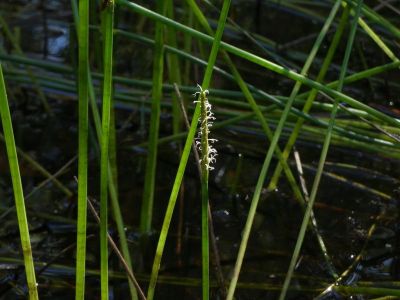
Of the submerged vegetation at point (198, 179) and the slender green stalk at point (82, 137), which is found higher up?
the slender green stalk at point (82, 137)

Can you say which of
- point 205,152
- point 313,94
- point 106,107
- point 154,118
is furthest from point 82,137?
point 313,94

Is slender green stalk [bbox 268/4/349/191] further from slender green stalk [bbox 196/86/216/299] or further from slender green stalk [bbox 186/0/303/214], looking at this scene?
slender green stalk [bbox 196/86/216/299]

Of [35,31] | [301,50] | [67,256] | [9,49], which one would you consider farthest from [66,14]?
[67,256]

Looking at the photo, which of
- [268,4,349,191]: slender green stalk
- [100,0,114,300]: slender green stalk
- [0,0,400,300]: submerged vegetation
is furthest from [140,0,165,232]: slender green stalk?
[100,0,114,300]: slender green stalk

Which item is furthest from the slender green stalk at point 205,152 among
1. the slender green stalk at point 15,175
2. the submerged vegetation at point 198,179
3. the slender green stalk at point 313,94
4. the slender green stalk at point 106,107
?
the slender green stalk at point 313,94

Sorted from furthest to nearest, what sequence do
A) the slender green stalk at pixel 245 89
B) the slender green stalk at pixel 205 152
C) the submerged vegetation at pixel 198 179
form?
1. the slender green stalk at pixel 245 89
2. the submerged vegetation at pixel 198 179
3. the slender green stalk at pixel 205 152

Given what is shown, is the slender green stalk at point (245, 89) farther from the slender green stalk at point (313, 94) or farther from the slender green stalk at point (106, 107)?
the slender green stalk at point (106, 107)

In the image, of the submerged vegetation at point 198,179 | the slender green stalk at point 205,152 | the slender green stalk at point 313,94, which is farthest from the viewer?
the slender green stalk at point 313,94
